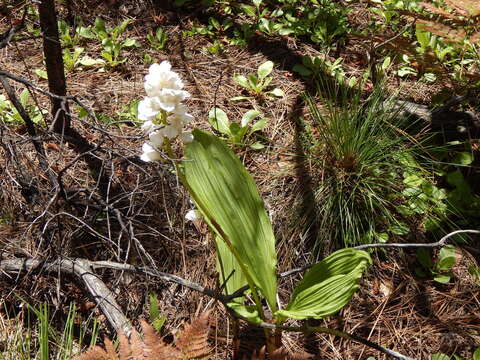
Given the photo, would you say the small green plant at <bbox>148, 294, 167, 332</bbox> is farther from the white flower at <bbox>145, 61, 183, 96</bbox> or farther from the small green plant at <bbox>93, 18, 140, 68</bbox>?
the small green plant at <bbox>93, 18, 140, 68</bbox>

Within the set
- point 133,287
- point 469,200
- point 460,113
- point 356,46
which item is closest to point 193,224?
point 133,287

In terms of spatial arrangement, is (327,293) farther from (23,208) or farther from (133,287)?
(23,208)

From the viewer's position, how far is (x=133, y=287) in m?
1.85

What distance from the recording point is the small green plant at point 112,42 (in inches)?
105

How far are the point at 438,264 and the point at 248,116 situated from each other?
108cm

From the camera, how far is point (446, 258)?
1879 millimetres

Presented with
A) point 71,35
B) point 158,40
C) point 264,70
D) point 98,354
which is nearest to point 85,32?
point 71,35

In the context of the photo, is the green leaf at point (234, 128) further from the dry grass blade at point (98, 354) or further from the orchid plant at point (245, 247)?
the dry grass blade at point (98, 354)

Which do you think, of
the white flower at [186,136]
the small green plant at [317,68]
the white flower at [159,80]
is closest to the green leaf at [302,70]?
the small green plant at [317,68]

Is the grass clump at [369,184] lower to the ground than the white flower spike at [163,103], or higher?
lower

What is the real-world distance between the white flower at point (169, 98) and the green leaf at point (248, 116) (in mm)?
1044

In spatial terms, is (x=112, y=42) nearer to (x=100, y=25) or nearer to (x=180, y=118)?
(x=100, y=25)

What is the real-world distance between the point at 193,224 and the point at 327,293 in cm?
72

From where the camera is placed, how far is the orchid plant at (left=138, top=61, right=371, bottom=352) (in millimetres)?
1470
